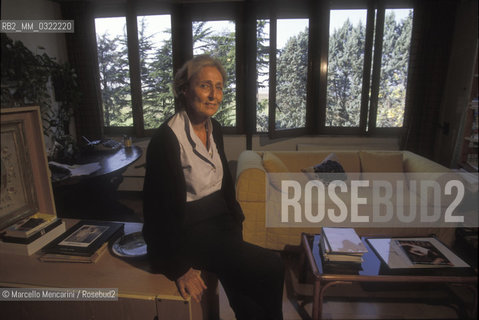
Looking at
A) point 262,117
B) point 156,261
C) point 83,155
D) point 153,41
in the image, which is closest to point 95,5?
point 153,41

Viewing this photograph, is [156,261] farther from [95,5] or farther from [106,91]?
[95,5]

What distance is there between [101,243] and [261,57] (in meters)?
2.67

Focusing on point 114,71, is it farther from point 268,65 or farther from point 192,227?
point 192,227

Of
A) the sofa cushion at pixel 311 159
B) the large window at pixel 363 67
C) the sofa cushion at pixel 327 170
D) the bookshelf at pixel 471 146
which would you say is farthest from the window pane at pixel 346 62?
the bookshelf at pixel 471 146

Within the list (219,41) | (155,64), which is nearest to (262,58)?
(219,41)

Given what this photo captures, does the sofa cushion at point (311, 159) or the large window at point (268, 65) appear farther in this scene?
the large window at point (268, 65)

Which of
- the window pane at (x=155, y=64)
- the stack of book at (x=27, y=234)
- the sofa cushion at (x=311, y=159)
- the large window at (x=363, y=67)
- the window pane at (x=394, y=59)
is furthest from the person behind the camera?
the window pane at (x=155, y=64)

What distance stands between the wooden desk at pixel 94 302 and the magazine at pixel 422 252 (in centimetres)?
87

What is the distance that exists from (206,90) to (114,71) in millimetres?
2711

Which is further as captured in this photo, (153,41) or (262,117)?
(262,117)

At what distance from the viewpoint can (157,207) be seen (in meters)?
0.95

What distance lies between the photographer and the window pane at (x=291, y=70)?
294 cm

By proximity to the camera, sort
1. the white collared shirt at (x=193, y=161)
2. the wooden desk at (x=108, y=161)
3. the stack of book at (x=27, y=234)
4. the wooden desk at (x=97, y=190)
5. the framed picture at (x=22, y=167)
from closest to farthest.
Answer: the framed picture at (x=22, y=167) < the stack of book at (x=27, y=234) < the white collared shirt at (x=193, y=161) < the wooden desk at (x=108, y=161) < the wooden desk at (x=97, y=190)

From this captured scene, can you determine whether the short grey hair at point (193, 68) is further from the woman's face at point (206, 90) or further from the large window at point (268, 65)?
the large window at point (268, 65)
